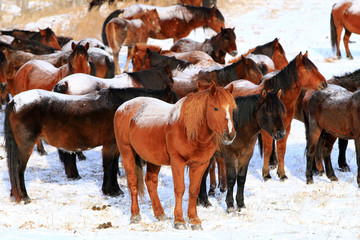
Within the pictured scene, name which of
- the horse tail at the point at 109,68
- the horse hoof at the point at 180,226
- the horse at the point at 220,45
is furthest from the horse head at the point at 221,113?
the horse at the point at 220,45

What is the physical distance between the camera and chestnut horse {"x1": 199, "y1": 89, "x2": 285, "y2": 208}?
7.60 meters

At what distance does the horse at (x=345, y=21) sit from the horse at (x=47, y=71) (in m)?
10.4

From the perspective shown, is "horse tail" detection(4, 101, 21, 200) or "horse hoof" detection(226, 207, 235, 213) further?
"horse tail" detection(4, 101, 21, 200)

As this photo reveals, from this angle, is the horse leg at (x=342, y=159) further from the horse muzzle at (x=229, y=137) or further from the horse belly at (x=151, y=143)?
the horse muzzle at (x=229, y=137)

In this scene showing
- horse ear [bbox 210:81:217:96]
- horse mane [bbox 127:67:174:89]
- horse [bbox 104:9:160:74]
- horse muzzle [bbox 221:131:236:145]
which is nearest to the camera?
horse muzzle [bbox 221:131:236:145]

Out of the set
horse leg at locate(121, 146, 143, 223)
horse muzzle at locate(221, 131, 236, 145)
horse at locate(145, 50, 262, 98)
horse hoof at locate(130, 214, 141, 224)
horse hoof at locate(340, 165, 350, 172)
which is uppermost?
horse muzzle at locate(221, 131, 236, 145)

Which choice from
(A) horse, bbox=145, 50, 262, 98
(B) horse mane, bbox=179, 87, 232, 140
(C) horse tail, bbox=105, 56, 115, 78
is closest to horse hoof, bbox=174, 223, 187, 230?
(B) horse mane, bbox=179, 87, 232, 140

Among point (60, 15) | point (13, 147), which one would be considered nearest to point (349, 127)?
point (13, 147)

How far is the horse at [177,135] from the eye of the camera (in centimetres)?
592

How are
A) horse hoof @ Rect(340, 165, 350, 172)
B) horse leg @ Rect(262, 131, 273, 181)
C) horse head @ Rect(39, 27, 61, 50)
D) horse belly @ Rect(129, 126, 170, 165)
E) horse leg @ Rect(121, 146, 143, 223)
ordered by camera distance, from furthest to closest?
horse head @ Rect(39, 27, 61, 50) → horse hoof @ Rect(340, 165, 350, 172) → horse leg @ Rect(262, 131, 273, 181) → horse leg @ Rect(121, 146, 143, 223) → horse belly @ Rect(129, 126, 170, 165)

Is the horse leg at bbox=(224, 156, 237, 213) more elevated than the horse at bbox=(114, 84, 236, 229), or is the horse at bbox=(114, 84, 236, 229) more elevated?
the horse at bbox=(114, 84, 236, 229)

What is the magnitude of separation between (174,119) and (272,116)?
1897mm

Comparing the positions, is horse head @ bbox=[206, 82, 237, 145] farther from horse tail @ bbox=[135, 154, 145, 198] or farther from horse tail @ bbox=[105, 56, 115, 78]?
horse tail @ bbox=[105, 56, 115, 78]

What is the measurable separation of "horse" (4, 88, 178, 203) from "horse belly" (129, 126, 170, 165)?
5.87 feet
